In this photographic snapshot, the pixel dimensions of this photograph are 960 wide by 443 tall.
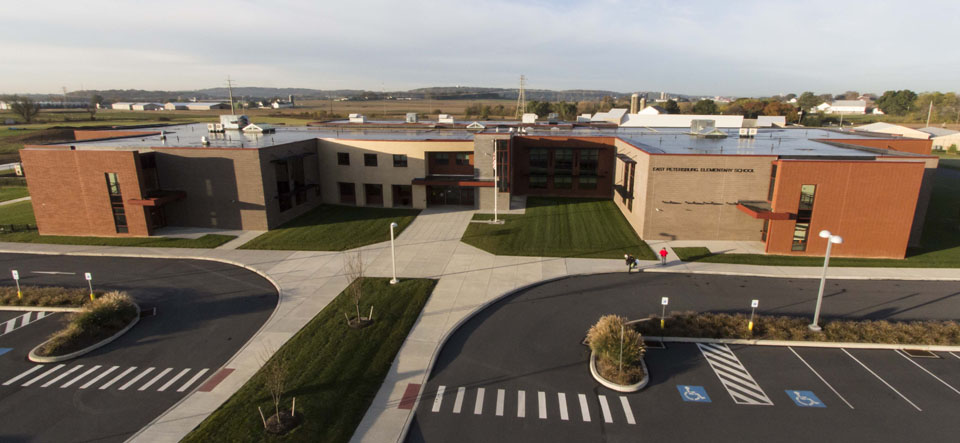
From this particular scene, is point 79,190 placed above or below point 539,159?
below

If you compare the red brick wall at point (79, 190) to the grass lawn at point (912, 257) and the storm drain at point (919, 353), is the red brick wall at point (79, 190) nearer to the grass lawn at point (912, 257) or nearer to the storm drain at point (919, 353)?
the grass lawn at point (912, 257)

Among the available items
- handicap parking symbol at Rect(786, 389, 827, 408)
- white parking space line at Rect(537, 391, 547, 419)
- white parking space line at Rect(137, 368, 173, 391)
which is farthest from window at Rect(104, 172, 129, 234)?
handicap parking symbol at Rect(786, 389, 827, 408)

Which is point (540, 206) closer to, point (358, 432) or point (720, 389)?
point (720, 389)

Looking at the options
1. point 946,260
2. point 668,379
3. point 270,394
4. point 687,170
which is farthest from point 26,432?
point 946,260

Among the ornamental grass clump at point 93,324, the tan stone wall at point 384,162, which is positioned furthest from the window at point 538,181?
the ornamental grass clump at point 93,324

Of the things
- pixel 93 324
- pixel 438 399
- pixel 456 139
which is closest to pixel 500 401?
pixel 438 399

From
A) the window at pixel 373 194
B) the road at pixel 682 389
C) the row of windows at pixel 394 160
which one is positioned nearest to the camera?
the road at pixel 682 389

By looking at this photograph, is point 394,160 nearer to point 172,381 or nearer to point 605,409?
point 172,381
